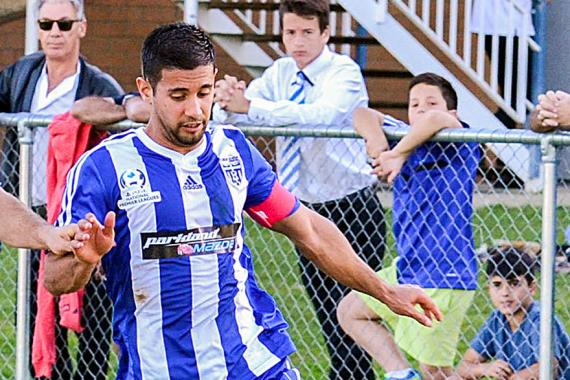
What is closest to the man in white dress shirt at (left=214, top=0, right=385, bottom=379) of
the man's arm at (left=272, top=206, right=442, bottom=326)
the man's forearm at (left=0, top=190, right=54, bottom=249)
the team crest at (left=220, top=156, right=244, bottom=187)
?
the man's arm at (left=272, top=206, right=442, bottom=326)

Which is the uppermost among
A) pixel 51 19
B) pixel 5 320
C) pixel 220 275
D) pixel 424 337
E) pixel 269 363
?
pixel 51 19

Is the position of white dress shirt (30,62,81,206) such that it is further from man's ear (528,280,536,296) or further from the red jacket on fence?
man's ear (528,280,536,296)

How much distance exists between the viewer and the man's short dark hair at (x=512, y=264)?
243 inches

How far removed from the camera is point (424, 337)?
247 inches

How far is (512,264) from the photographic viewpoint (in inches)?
247

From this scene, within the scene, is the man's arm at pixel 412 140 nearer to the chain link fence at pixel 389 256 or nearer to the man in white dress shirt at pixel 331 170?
the chain link fence at pixel 389 256

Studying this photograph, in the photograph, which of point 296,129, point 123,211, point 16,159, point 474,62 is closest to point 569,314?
point 296,129

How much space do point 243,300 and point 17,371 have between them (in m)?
2.48

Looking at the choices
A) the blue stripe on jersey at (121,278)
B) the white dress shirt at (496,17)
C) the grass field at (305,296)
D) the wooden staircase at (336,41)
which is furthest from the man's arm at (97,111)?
the wooden staircase at (336,41)

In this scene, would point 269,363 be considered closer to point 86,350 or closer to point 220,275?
point 220,275

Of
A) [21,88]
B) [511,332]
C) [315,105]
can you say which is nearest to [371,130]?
[315,105]

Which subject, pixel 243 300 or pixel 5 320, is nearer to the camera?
pixel 243 300

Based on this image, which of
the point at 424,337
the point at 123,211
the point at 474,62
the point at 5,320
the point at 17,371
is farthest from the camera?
the point at 474,62

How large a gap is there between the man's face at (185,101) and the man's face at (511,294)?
7.47 feet
